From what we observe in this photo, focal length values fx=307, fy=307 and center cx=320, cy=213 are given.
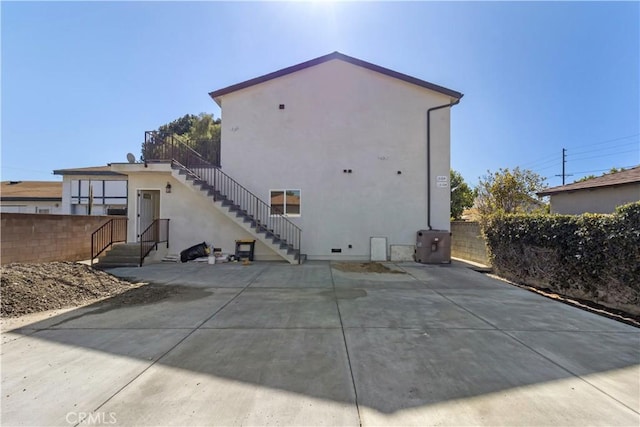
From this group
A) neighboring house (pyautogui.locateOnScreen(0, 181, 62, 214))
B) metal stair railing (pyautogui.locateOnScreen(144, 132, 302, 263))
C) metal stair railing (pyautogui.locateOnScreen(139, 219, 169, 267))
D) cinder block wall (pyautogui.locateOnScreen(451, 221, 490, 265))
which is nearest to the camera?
metal stair railing (pyautogui.locateOnScreen(139, 219, 169, 267))

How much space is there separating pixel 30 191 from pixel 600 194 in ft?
104

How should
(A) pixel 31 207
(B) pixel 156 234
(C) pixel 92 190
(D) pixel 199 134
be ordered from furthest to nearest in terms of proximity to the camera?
(D) pixel 199 134
(A) pixel 31 207
(C) pixel 92 190
(B) pixel 156 234

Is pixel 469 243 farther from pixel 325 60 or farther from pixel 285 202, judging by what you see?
pixel 325 60

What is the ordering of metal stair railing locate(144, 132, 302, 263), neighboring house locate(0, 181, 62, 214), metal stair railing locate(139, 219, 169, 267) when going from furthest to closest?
1. neighboring house locate(0, 181, 62, 214)
2. metal stair railing locate(144, 132, 302, 263)
3. metal stair railing locate(139, 219, 169, 267)

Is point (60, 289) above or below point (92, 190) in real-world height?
below

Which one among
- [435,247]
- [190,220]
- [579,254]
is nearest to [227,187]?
[190,220]

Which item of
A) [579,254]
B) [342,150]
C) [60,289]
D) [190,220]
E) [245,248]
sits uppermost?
[342,150]

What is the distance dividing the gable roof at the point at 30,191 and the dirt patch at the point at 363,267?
20132 millimetres

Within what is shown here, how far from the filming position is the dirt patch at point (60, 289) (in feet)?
17.1

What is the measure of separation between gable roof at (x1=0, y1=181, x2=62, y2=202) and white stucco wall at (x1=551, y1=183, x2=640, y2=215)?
91.4ft

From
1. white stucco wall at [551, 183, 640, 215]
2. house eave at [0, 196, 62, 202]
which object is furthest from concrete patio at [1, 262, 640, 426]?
house eave at [0, 196, 62, 202]

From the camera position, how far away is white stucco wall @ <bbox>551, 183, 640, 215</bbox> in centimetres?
967

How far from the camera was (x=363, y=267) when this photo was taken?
1029 cm

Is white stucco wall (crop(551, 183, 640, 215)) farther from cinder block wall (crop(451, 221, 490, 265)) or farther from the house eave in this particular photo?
the house eave
